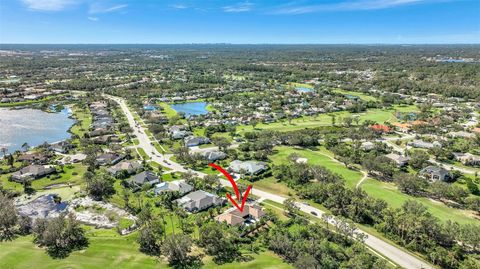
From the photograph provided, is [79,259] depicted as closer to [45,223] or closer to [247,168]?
[45,223]

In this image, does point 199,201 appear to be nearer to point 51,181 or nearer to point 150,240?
point 150,240

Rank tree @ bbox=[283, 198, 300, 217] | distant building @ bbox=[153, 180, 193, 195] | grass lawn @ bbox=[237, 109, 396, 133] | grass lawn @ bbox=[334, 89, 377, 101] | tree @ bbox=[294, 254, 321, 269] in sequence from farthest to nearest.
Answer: grass lawn @ bbox=[334, 89, 377, 101], grass lawn @ bbox=[237, 109, 396, 133], distant building @ bbox=[153, 180, 193, 195], tree @ bbox=[283, 198, 300, 217], tree @ bbox=[294, 254, 321, 269]

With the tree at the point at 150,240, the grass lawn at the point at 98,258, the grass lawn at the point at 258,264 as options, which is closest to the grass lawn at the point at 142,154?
the grass lawn at the point at 98,258

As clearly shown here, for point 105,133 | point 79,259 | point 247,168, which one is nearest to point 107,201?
point 79,259

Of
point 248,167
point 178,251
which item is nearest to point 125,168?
point 248,167

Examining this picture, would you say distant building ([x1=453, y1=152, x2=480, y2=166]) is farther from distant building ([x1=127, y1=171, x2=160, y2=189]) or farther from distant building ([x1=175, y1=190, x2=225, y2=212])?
distant building ([x1=127, y1=171, x2=160, y2=189])

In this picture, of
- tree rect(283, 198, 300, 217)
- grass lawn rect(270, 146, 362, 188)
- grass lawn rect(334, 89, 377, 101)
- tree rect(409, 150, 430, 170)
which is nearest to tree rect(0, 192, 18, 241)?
tree rect(283, 198, 300, 217)
